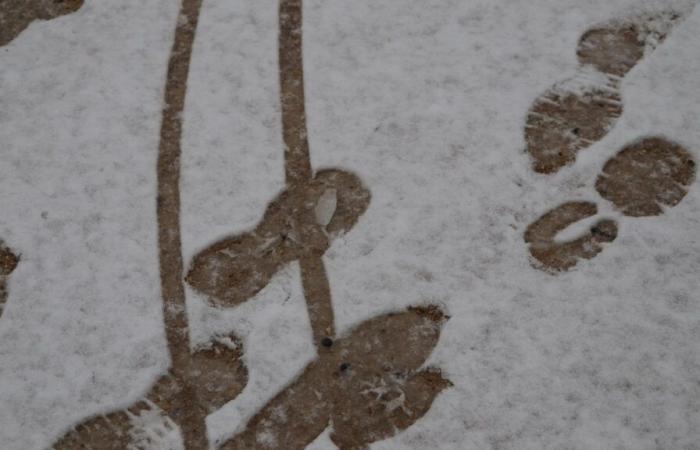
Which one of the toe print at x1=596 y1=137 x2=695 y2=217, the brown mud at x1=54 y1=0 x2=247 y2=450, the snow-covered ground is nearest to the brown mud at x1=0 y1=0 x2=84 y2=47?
the snow-covered ground

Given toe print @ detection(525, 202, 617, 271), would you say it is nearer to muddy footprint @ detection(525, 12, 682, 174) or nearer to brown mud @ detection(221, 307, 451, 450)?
muddy footprint @ detection(525, 12, 682, 174)

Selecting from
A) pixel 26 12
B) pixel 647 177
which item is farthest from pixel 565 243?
pixel 26 12

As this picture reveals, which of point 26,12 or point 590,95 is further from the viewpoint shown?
point 26,12

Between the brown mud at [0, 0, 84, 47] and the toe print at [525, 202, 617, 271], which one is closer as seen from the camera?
the toe print at [525, 202, 617, 271]

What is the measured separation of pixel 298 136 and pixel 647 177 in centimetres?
134

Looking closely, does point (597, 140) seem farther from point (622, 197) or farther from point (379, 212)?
point (379, 212)

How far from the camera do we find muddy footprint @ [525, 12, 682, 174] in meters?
2.59

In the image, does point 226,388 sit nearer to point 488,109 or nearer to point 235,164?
point 235,164

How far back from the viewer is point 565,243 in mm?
2406

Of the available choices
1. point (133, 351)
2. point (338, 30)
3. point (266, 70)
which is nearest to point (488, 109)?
point (338, 30)

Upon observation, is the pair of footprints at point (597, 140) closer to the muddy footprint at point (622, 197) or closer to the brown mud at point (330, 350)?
the muddy footprint at point (622, 197)

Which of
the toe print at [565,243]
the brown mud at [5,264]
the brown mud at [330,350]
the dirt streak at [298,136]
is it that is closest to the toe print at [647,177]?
the toe print at [565,243]

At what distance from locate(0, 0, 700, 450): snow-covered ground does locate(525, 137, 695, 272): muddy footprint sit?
0.12ft

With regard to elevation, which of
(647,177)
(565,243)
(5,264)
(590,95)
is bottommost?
(5,264)
